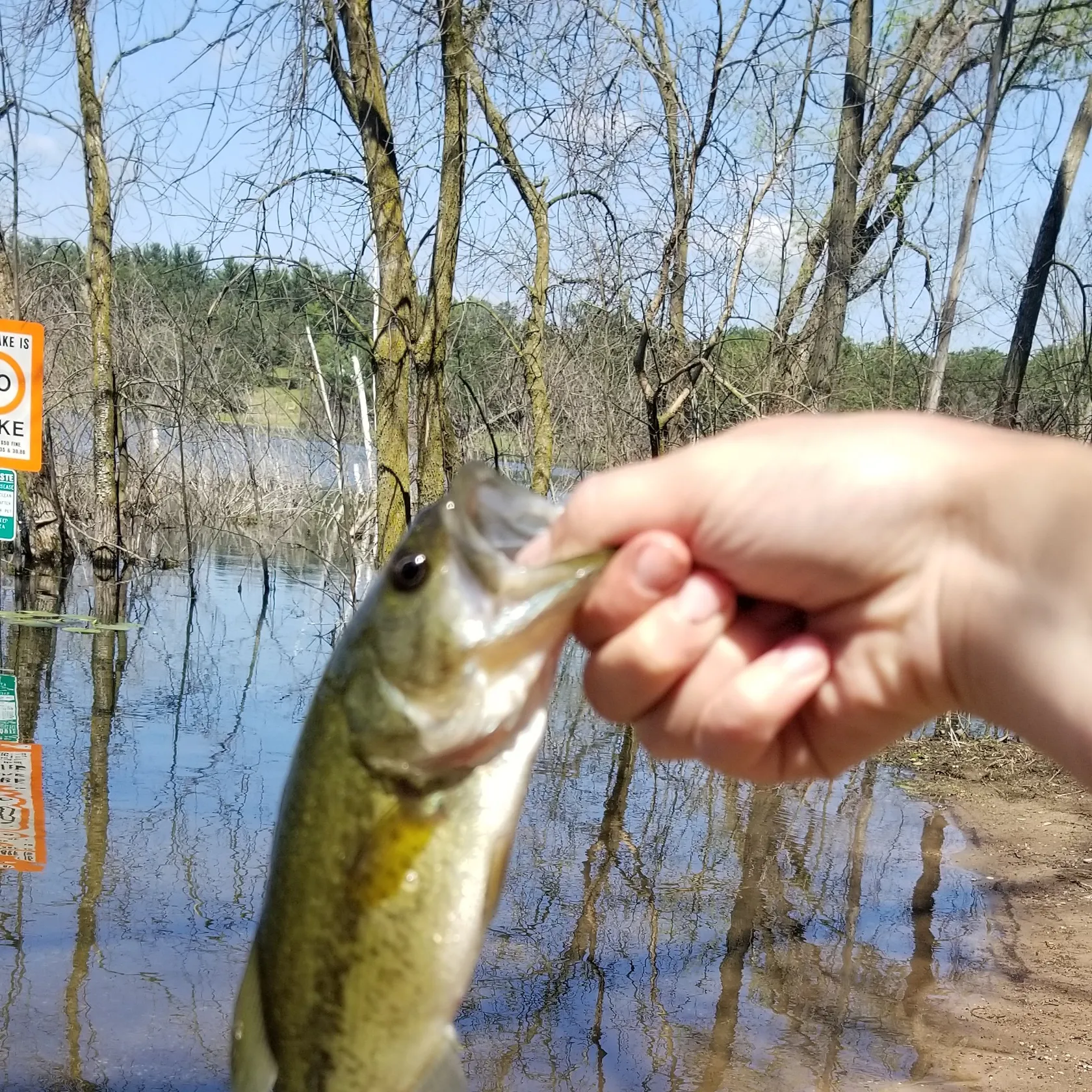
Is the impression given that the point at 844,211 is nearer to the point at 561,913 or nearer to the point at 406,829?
the point at 561,913

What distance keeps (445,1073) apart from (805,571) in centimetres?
100

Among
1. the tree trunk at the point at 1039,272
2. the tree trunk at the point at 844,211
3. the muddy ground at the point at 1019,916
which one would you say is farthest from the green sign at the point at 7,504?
the tree trunk at the point at 1039,272

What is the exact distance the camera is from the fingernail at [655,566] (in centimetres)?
176

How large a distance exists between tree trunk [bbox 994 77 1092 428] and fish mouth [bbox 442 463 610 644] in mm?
11452

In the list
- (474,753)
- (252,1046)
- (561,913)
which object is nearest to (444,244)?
(561,913)

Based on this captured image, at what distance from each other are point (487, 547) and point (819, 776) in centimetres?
105

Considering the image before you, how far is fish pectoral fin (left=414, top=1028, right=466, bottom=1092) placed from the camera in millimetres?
1561

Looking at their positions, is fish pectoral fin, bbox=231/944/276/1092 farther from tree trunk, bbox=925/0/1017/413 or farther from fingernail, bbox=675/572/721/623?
tree trunk, bbox=925/0/1017/413

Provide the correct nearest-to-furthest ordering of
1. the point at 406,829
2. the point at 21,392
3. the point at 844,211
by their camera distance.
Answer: the point at 406,829, the point at 21,392, the point at 844,211

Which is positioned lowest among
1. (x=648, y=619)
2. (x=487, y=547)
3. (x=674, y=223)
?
(x=648, y=619)

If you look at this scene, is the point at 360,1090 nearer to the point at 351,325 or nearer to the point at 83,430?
the point at 351,325

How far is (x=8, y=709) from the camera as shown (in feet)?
31.7

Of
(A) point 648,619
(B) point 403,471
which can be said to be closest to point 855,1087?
(A) point 648,619

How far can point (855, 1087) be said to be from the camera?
5.22 meters
